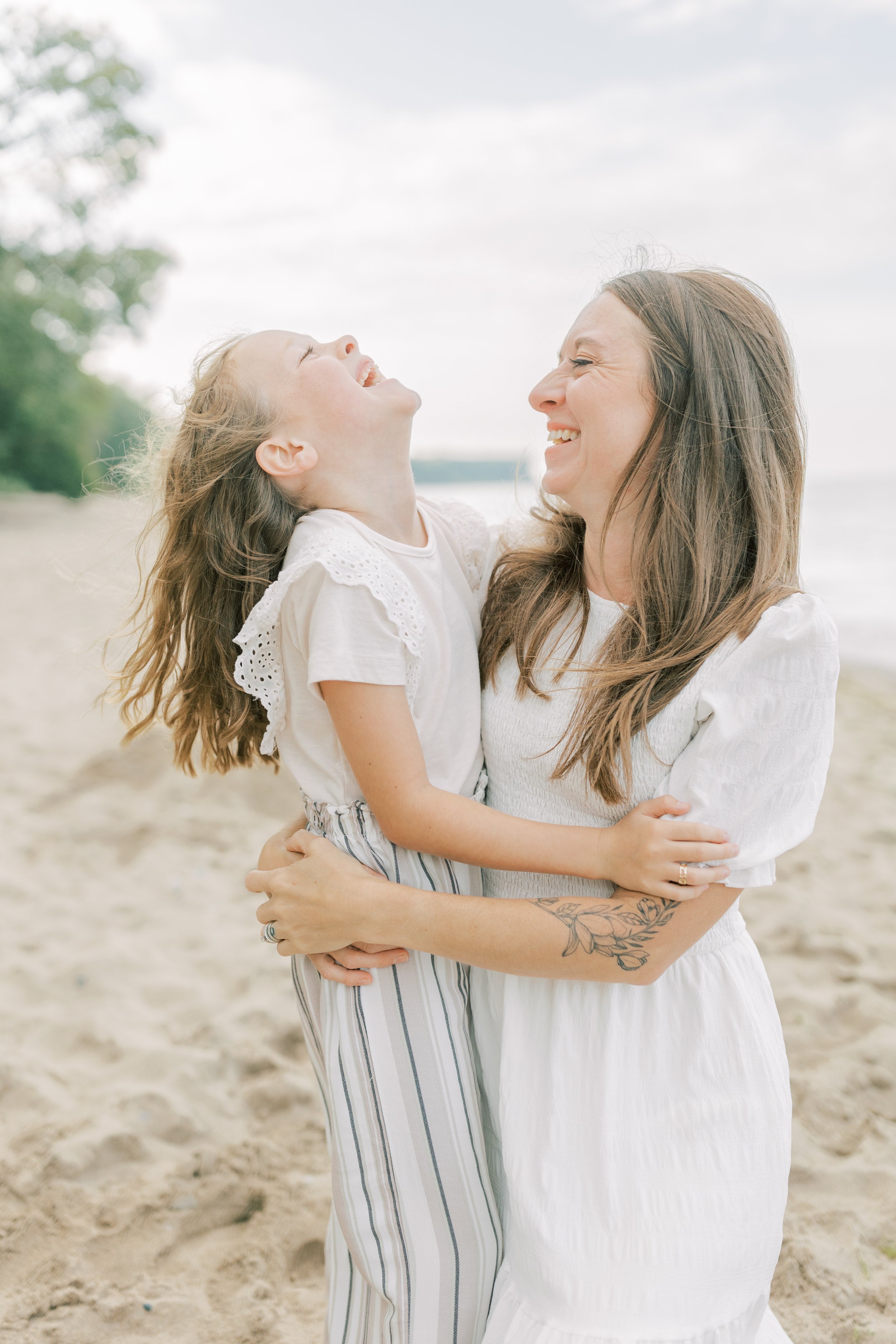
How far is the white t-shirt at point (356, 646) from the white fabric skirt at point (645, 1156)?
0.48 meters

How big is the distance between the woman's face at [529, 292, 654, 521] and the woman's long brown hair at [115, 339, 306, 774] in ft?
1.64

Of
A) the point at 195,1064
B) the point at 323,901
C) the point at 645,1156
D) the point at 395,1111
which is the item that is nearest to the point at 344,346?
the point at 323,901

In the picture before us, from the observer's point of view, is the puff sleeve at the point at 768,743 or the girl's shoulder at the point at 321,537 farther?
the girl's shoulder at the point at 321,537

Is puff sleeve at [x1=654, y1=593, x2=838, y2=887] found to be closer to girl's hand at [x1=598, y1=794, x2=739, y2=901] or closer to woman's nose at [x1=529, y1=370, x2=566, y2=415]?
girl's hand at [x1=598, y1=794, x2=739, y2=901]

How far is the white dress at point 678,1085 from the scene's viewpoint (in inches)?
59.7

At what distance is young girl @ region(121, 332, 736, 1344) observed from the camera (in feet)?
5.28

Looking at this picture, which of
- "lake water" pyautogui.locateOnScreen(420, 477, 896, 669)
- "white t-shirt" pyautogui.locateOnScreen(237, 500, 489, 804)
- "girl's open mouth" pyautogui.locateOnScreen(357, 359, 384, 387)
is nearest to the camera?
"white t-shirt" pyautogui.locateOnScreen(237, 500, 489, 804)

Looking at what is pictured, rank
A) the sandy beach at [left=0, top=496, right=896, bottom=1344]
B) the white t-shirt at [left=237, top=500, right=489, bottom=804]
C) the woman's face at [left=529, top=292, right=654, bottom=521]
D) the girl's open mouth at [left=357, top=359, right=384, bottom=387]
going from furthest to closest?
the sandy beach at [left=0, top=496, right=896, bottom=1344]
the girl's open mouth at [left=357, top=359, right=384, bottom=387]
the woman's face at [left=529, top=292, right=654, bottom=521]
the white t-shirt at [left=237, top=500, right=489, bottom=804]

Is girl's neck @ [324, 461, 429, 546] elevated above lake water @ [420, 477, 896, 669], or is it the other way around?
girl's neck @ [324, 461, 429, 546]

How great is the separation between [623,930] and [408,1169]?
1.82 ft

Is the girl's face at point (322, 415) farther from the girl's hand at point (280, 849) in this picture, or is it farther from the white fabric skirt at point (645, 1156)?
the white fabric skirt at point (645, 1156)

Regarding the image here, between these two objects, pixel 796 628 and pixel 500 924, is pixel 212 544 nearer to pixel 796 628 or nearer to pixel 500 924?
pixel 500 924

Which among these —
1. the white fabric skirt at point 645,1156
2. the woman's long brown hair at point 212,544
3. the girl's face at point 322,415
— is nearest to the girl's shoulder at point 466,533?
the girl's face at point 322,415

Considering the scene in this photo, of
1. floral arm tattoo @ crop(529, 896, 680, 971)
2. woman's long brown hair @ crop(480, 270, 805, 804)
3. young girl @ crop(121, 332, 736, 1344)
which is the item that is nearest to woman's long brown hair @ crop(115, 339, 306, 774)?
young girl @ crop(121, 332, 736, 1344)
